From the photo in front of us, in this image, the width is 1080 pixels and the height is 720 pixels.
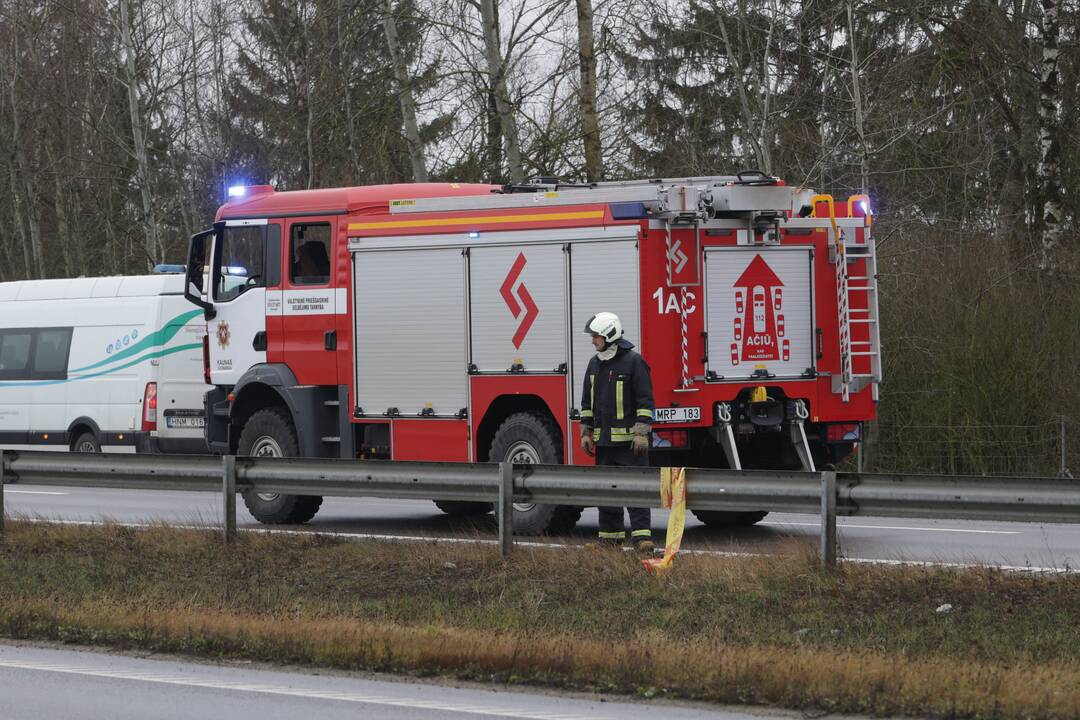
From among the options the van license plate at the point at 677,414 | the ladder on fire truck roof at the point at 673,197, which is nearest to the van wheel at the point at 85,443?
the ladder on fire truck roof at the point at 673,197

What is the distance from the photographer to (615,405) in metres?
12.6

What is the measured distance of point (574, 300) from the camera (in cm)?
1409

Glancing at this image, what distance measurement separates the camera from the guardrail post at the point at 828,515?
1064 cm

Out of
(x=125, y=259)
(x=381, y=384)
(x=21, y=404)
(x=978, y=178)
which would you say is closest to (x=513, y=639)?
(x=381, y=384)

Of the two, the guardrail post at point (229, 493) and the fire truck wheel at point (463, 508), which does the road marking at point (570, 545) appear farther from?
the fire truck wheel at point (463, 508)

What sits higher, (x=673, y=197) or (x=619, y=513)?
(x=673, y=197)

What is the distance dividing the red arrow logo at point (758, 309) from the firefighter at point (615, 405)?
186 cm

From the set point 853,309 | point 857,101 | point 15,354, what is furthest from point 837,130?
point 15,354

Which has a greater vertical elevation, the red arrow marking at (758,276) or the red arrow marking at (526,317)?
the red arrow marking at (758,276)

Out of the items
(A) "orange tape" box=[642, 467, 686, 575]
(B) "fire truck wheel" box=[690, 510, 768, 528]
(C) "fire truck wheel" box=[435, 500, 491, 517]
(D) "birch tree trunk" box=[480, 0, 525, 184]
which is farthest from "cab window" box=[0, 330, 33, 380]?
(A) "orange tape" box=[642, 467, 686, 575]

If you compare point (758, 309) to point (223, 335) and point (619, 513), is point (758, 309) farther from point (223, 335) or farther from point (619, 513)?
point (223, 335)

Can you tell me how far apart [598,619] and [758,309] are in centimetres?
548

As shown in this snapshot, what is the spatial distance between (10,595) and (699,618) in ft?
15.3

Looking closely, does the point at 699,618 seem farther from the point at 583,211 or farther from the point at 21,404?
the point at 21,404
